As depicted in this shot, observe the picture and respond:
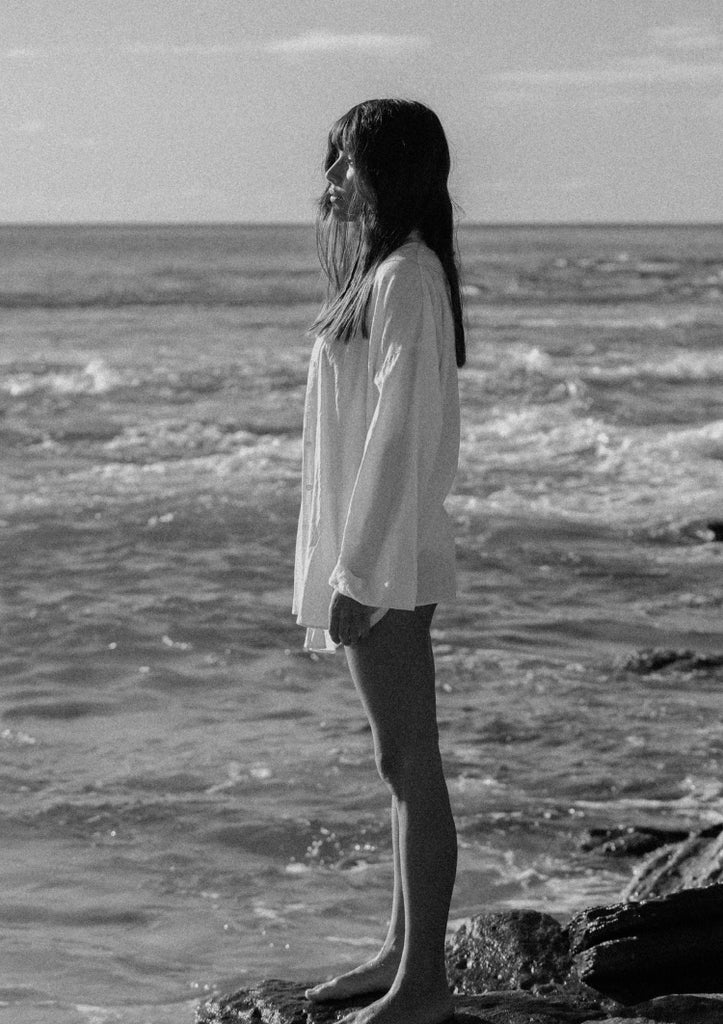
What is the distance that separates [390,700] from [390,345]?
0.80 m

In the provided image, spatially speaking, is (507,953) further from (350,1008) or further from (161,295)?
(161,295)

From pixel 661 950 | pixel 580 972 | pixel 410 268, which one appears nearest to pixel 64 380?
pixel 580 972

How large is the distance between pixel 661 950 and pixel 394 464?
157 cm

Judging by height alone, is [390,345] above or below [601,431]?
above

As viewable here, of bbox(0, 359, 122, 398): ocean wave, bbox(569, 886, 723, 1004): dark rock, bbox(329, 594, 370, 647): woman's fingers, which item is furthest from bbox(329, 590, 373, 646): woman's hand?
bbox(0, 359, 122, 398): ocean wave

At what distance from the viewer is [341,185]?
377 centimetres

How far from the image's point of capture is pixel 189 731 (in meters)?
8.11

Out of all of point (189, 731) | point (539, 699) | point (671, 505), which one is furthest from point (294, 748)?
point (671, 505)

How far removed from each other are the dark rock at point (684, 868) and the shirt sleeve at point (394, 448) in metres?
2.42

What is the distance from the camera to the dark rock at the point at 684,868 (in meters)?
5.54

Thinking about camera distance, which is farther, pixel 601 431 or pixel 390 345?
pixel 601 431

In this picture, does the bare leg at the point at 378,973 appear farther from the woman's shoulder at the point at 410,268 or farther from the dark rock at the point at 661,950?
the woman's shoulder at the point at 410,268

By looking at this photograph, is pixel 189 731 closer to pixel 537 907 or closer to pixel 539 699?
pixel 539 699

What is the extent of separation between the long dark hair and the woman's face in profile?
2 centimetres
